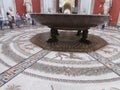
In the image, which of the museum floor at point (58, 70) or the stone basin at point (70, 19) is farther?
the stone basin at point (70, 19)

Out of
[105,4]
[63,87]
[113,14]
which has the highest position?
[105,4]

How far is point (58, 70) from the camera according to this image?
2115 millimetres

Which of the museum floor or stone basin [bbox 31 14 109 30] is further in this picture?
stone basin [bbox 31 14 109 30]

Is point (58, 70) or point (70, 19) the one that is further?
point (70, 19)

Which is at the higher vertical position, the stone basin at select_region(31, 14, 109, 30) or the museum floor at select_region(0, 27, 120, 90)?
the stone basin at select_region(31, 14, 109, 30)

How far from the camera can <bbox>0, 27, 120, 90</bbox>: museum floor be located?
172cm

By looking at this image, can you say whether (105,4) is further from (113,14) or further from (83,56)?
(83,56)

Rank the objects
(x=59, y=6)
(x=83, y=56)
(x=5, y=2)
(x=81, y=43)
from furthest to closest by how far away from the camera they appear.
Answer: (x=59, y=6)
(x=5, y=2)
(x=81, y=43)
(x=83, y=56)

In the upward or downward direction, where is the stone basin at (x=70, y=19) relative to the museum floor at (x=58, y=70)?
upward

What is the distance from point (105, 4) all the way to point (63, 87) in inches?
311

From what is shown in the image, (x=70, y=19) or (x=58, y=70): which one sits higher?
(x=70, y=19)

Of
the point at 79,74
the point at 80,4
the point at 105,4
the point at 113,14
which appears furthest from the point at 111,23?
the point at 79,74

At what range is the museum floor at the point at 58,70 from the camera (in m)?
1.72

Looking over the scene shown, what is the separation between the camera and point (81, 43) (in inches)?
138
